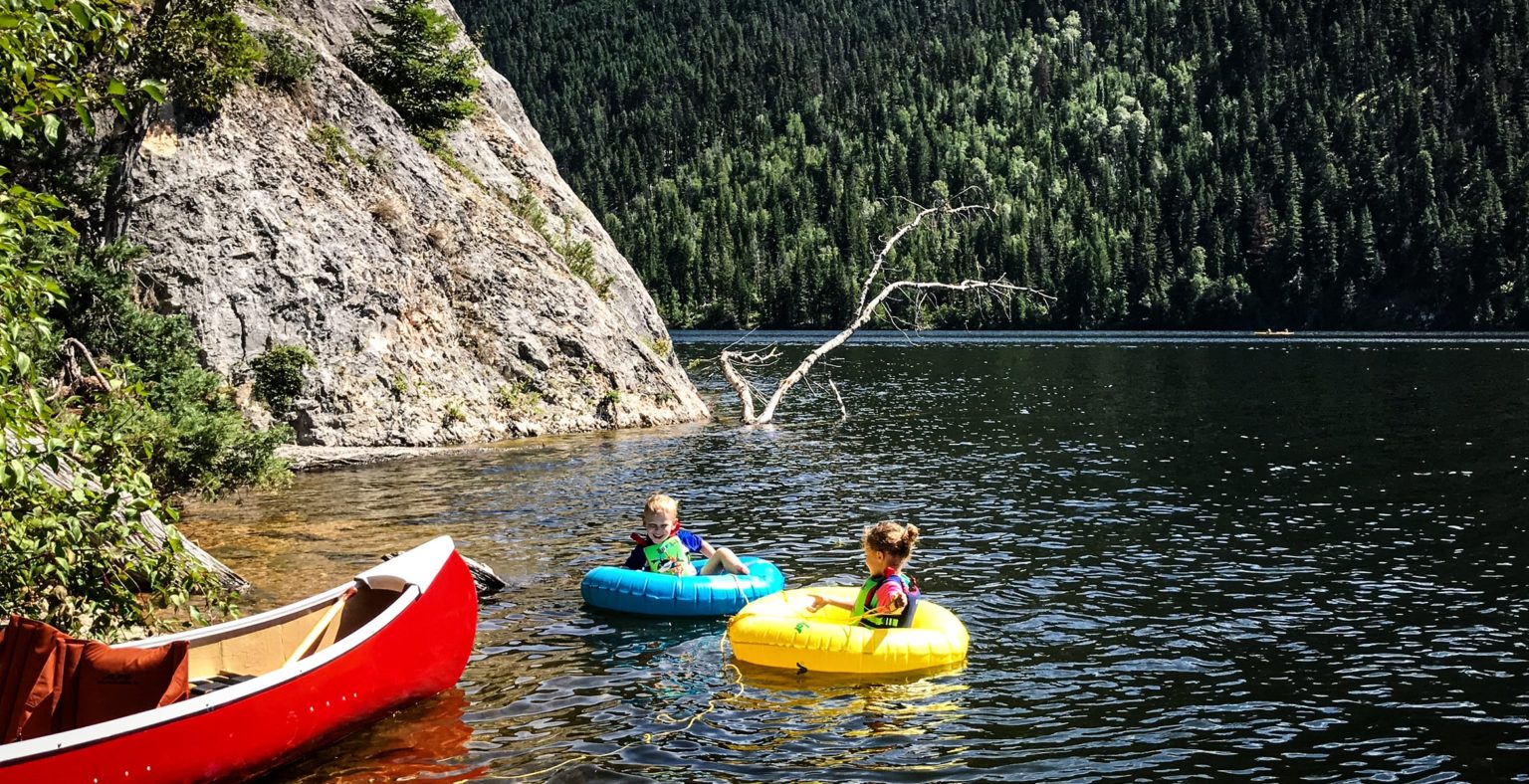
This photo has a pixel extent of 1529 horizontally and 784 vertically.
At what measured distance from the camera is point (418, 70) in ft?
130

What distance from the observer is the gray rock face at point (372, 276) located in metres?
29.7

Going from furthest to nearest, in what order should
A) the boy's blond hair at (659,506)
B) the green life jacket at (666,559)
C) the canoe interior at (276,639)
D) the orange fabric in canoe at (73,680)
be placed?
the green life jacket at (666,559)
the boy's blond hair at (659,506)
the canoe interior at (276,639)
the orange fabric in canoe at (73,680)

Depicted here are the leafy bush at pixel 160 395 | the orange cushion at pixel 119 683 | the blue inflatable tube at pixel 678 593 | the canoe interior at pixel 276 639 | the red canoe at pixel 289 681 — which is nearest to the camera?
the red canoe at pixel 289 681

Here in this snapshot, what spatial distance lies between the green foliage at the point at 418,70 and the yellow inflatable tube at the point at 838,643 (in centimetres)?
3056

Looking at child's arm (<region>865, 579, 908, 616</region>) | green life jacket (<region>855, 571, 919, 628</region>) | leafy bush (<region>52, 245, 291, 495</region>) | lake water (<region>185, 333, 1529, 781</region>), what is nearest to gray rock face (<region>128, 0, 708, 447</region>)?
leafy bush (<region>52, 245, 291, 495</region>)

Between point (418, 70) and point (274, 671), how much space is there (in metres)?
33.0

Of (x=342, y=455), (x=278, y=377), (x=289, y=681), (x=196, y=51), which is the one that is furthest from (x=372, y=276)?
(x=289, y=681)

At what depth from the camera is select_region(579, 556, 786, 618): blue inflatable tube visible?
1545cm

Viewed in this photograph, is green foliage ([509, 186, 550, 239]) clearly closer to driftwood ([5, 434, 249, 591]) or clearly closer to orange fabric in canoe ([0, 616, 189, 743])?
driftwood ([5, 434, 249, 591])

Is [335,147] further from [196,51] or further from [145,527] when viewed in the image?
[145,527]

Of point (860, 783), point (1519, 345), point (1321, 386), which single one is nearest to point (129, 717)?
point (860, 783)

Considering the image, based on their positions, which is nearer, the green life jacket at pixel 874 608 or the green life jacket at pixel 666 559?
the green life jacket at pixel 874 608

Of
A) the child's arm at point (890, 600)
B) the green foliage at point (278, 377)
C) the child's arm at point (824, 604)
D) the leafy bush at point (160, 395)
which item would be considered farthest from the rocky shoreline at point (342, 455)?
the child's arm at point (890, 600)

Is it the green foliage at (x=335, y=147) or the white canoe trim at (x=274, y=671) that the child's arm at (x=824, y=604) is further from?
the green foliage at (x=335, y=147)
